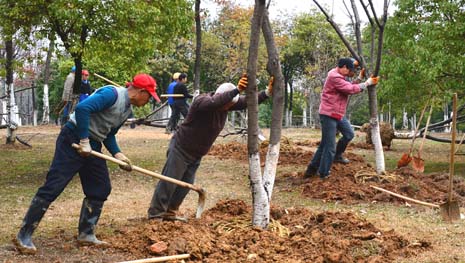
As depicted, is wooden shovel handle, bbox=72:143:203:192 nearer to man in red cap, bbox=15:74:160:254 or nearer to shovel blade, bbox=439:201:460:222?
man in red cap, bbox=15:74:160:254

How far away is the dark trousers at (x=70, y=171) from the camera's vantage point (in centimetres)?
520

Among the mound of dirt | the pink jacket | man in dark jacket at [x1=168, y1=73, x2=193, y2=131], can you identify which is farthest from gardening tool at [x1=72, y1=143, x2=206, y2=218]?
man in dark jacket at [x1=168, y1=73, x2=193, y2=131]

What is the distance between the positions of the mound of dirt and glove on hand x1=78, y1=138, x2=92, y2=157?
3.00 feet

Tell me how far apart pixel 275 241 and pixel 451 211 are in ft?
8.30

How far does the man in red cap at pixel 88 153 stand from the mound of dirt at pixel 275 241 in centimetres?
46

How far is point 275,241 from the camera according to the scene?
530 cm

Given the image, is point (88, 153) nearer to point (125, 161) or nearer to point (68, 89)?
point (125, 161)

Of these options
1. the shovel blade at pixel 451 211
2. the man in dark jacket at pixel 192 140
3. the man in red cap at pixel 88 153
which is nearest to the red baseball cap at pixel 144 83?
the man in red cap at pixel 88 153

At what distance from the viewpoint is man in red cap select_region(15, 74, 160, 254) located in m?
5.18

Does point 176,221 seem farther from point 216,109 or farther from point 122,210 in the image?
point 122,210

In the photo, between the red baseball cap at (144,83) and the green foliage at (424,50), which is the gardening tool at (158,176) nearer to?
the red baseball cap at (144,83)

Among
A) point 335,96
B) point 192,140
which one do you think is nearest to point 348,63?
point 335,96

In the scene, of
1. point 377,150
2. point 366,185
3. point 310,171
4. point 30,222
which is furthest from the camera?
point 310,171

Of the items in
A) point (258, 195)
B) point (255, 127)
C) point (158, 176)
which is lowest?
point (258, 195)
